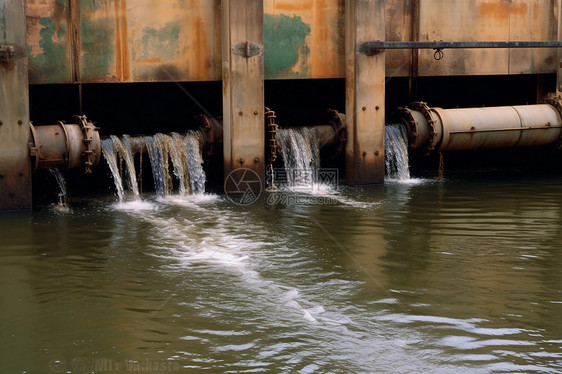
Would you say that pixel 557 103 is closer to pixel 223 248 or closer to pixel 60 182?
pixel 223 248

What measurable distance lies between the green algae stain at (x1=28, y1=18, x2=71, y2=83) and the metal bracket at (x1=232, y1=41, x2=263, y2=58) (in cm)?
230

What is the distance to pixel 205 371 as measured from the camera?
574 cm

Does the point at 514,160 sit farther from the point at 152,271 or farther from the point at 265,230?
the point at 152,271

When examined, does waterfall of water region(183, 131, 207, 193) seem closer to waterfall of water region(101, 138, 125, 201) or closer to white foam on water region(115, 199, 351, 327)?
white foam on water region(115, 199, 351, 327)

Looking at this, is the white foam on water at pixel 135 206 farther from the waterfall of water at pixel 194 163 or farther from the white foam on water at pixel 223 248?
the waterfall of water at pixel 194 163

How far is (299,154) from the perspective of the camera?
42.0 feet

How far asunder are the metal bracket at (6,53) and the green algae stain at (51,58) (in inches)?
26.7

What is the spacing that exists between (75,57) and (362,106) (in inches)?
167

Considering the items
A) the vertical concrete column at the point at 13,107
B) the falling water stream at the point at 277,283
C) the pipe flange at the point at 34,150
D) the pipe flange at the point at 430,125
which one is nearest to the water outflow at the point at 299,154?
the falling water stream at the point at 277,283

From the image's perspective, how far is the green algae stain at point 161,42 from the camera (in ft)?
38.4

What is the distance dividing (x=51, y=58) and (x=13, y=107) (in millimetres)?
1039

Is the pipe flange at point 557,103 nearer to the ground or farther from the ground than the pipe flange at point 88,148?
farther from the ground

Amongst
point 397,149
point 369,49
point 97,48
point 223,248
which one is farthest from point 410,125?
point 223,248

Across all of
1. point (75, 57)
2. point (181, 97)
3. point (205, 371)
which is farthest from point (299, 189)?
point (205, 371)
